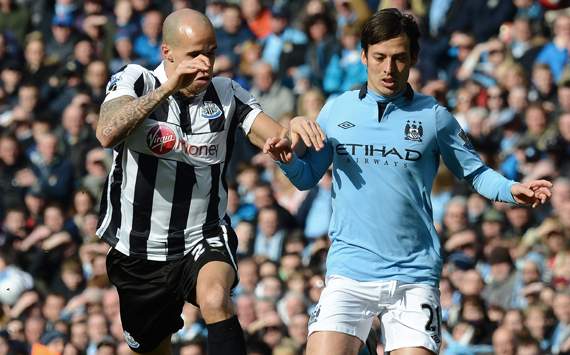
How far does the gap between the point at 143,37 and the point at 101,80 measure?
114 cm

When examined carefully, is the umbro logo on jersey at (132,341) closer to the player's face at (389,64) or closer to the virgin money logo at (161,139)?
the virgin money logo at (161,139)

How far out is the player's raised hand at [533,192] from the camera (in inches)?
327

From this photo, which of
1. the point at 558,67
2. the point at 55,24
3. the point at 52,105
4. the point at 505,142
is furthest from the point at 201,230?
the point at 55,24

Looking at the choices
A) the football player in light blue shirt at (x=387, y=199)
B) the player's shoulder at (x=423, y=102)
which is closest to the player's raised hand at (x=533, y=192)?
the football player in light blue shirt at (x=387, y=199)

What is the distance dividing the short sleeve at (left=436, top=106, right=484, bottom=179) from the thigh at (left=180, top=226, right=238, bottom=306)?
1.42 m

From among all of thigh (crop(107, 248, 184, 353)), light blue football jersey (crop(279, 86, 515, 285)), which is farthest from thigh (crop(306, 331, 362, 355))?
thigh (crop(107, 248, 184, 353))

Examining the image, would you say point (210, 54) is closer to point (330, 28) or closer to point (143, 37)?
point (330, 28)

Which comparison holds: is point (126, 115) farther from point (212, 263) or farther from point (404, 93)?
point (404, 93)

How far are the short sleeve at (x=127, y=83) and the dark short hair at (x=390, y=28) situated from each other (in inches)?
53.8

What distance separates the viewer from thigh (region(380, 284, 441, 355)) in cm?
841

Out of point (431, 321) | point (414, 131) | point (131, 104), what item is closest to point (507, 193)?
point (414, 131)

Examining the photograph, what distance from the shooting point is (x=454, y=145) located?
28.4 ft

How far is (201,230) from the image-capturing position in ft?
29.7

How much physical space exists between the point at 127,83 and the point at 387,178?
1.64 meters
